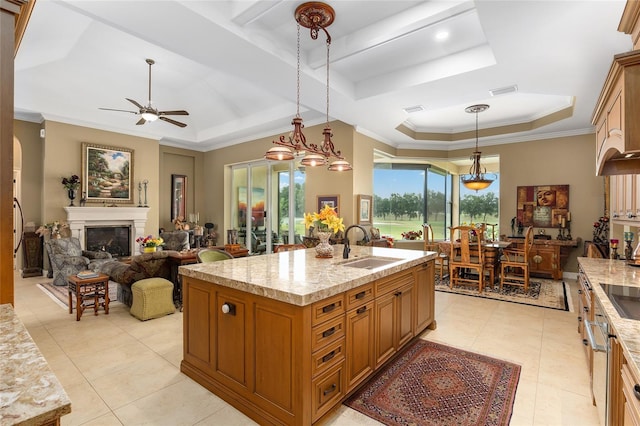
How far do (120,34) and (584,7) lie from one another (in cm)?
560

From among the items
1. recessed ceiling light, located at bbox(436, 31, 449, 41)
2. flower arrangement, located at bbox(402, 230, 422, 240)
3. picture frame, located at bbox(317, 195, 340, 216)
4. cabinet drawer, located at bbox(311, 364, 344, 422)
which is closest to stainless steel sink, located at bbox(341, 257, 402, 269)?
cabinet drawer, located at bbox(311, 364, 344, 422)

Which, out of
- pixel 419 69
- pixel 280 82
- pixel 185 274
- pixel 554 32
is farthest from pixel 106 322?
pixel 554 32

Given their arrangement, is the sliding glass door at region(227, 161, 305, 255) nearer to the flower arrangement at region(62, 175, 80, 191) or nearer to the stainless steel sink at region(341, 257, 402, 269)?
the flower arrangement at region(62, 175, 80, 191)

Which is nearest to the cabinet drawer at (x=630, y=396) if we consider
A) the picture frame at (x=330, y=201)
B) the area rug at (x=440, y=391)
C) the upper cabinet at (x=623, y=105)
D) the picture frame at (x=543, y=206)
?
the upper cabinet at (x=623, y=105)

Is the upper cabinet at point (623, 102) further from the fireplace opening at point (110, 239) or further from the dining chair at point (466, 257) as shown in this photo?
the fireplace opening at point (110, 239)

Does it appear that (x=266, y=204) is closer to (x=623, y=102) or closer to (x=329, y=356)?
(x=329, y=356)

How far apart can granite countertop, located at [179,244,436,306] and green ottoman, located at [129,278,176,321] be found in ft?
5.96

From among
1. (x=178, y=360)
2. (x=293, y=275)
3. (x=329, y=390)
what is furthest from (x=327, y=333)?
(x=178, y=360)

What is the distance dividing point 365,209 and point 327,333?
4813 millimetres

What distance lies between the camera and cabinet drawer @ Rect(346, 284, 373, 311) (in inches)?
89.0

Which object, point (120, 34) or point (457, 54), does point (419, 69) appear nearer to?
point (457, 54)

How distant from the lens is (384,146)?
761 cm

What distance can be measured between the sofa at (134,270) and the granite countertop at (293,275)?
81.9 inches

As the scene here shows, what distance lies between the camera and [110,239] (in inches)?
294
